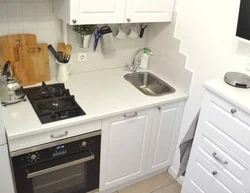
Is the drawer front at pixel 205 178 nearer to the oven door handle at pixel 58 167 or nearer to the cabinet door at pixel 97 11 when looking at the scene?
the oven door handle at pixel 58 167

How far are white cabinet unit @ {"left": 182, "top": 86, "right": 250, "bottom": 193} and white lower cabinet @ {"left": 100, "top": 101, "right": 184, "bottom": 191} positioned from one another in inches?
16.2

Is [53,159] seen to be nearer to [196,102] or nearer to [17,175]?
[17,175]

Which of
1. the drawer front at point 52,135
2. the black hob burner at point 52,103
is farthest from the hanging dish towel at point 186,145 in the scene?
the black hob burner at point 52,103

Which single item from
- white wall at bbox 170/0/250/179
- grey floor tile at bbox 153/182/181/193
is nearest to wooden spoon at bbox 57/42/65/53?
white wall at bbox 170/0/250/179

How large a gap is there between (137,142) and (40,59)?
99cm

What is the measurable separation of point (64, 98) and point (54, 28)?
576 mm

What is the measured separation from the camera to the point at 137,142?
7.12ft

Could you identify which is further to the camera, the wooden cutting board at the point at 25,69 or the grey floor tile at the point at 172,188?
the grey floor tile at the point at 172,188

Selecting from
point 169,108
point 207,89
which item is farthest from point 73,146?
point 207,89

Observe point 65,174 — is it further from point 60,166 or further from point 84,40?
point 84,40

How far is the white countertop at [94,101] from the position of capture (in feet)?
5.41

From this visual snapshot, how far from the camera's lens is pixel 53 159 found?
1.81 m

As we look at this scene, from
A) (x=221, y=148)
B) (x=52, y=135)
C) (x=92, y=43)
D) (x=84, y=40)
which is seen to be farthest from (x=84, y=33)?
(x=221, y=148)

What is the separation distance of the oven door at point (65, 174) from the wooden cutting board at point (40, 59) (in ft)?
2.27
